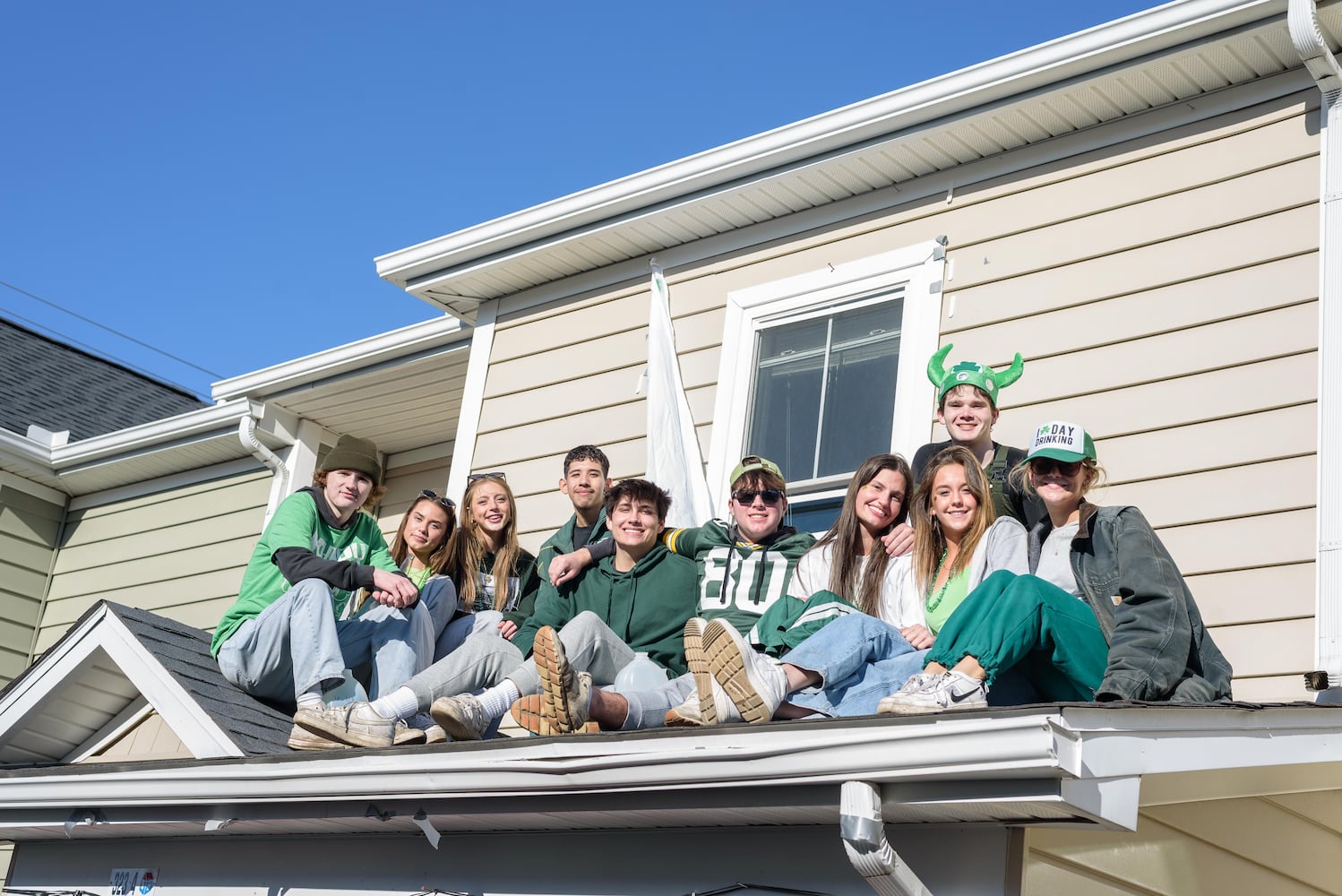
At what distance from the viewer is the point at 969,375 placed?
5191 mm

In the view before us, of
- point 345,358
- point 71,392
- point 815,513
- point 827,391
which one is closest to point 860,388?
point 827,391

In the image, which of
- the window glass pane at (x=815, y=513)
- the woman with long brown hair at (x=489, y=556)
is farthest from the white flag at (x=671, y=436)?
the woman with long brown hair at (x=489, y=556)

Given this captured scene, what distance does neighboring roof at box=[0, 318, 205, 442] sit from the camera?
1156 centimetres

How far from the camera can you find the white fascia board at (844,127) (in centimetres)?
543

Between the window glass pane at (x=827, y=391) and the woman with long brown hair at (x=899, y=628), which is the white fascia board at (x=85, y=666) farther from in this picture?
the window glass pane at (x=827, y=391)

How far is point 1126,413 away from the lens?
5.37 m

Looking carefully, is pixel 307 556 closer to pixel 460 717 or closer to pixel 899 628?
pixel 460 717

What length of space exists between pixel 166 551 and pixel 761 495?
22.1 ft

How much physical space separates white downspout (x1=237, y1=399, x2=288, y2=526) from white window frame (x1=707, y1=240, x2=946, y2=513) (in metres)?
4.13

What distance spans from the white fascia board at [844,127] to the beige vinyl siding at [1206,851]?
2944 millimetres

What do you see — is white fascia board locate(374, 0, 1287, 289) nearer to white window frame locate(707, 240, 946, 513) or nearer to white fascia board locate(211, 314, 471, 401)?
white window frame locate(707, 240, 946, 513)

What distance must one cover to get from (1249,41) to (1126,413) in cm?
153

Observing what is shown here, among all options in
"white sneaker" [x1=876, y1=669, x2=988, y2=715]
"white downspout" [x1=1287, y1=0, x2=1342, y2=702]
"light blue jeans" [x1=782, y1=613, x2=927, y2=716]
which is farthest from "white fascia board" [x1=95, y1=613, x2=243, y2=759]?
"white downspout" [x1=1287, y1=0, x2=1342, y2=702]

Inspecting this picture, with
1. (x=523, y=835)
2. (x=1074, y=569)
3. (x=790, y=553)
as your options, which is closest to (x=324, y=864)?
(x=523, y=835)
